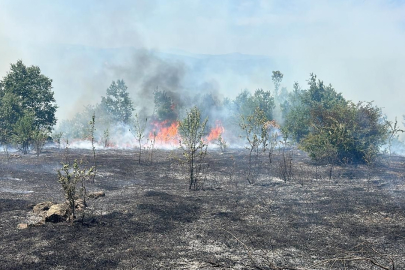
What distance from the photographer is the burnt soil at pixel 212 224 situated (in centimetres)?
1066

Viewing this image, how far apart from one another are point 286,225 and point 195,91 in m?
83.4

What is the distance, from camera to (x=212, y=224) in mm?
14492

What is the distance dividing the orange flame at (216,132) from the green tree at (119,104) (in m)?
19.7

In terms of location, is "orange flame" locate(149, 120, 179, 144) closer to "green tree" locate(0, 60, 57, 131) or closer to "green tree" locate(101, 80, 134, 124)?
"green tree" locate(101, 80, 134, 124)

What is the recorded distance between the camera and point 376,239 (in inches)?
499

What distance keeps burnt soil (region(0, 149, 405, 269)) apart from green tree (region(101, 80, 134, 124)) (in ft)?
173

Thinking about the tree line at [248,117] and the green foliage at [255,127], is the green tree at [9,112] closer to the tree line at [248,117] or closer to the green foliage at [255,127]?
the tree line at [248,117]

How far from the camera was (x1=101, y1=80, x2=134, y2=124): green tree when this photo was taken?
78.1m

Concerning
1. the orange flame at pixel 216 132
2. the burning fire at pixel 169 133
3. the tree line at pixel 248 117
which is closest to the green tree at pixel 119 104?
the tree line at pixel 248 117

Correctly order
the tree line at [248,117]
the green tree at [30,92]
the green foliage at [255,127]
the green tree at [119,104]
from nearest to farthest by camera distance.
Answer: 1. the green foliage at [255,127]
2. the tree line at [248,117]
3. the green tree at [30,92]
4. the green tree at [119,104]

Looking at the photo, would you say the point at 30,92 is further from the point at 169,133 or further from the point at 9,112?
the point at 169,133

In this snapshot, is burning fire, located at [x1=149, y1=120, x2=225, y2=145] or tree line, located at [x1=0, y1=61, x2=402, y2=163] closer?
tree line, located at [x1=0, y1=61, x2=402, y2=163]

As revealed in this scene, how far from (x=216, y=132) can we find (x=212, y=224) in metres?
61.6

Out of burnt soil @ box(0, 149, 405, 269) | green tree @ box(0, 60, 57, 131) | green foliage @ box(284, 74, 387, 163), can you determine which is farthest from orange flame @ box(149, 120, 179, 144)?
burnt soil @ box(0, 149, 405, 269)
